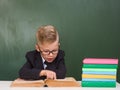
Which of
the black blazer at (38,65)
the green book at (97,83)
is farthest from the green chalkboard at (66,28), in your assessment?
the green book at (97,83)

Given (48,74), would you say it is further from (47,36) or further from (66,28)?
(66,28)

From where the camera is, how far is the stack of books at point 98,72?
1.23 meters

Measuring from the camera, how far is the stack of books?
123 cm

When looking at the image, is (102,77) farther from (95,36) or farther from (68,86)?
(95,36)

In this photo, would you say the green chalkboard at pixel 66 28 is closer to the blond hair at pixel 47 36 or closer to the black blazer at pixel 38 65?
the black blazer at pixel 38 65

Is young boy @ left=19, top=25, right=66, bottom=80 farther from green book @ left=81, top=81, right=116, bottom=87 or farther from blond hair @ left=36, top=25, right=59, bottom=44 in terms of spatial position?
green book @ left=81, top=81, right=116, bottom=87

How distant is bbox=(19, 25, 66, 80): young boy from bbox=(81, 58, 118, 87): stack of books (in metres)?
0.18

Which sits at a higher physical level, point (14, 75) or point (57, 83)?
point (57, 83)

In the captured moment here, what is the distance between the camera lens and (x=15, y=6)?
1900 millimetres

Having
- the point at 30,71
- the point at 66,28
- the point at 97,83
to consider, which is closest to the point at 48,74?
the point at 30,71

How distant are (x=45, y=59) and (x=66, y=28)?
1.80ft

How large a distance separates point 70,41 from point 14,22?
1.35 feet

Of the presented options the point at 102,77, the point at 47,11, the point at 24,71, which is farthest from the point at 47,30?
the point at 47,11

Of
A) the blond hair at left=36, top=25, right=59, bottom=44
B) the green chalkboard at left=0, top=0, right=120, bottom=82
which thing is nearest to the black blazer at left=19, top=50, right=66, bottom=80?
the blond hair at left=36, top=25, right=59, bottom=44
